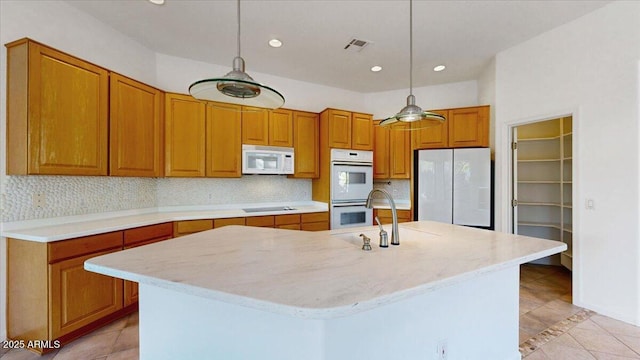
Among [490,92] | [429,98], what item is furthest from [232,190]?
[490,92]

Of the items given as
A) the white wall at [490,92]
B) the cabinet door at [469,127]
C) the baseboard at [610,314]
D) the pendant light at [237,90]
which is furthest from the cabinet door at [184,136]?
the baseboard at [610,314]

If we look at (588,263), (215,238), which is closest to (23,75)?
(215,238)

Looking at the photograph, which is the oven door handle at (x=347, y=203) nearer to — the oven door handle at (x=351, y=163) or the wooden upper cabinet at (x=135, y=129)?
the oven door handle at (x=351, y=163)

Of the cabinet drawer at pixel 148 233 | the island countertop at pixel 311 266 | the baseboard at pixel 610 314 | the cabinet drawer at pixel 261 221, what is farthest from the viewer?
the cabinet drawer at pixel 261 221

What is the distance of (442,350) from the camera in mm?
1435

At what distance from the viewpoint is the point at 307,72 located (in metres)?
4.07

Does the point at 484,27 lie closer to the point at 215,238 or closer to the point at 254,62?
the point at 254,62

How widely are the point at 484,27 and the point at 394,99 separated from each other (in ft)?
6.42

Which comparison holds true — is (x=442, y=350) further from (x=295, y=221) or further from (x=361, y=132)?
(x=361, y=132)

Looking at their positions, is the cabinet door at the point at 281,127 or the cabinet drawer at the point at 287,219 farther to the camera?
the cabinet door at the point at 281,127

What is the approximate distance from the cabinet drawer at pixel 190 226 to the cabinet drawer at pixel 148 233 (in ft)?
0.22

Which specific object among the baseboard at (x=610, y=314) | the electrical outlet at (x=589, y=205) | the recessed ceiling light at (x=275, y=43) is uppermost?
the recessed ceiling light at (x=275, y=43)

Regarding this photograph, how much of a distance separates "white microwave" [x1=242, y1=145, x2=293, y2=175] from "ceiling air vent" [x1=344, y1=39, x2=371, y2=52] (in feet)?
5.00

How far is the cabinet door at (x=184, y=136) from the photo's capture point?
319 centimetres
